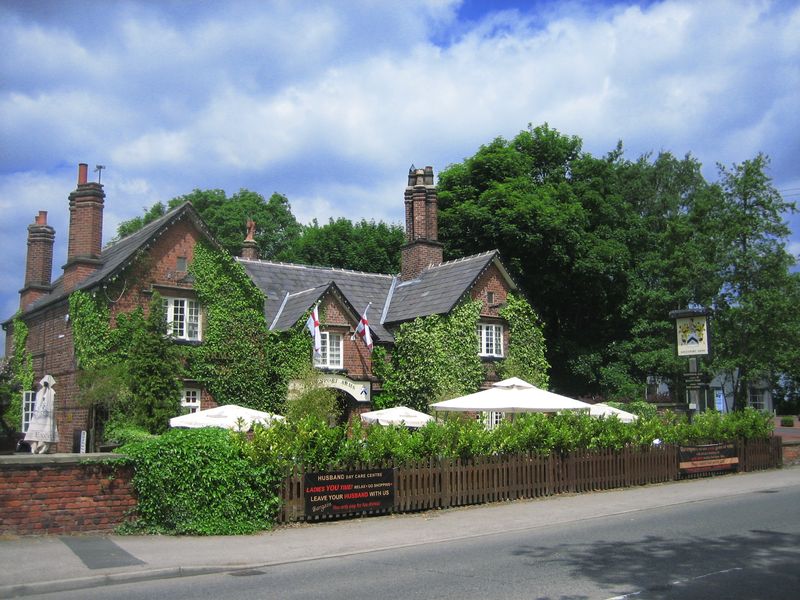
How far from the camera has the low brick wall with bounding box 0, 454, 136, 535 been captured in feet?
42.4

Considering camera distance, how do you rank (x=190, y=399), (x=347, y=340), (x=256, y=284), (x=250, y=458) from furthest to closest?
(x=256, y=284) < (x=347, y=340) < (x=190, y=399) < (x=250, y=458)

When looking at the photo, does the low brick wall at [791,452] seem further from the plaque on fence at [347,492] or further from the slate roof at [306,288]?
the plaque on fence at [347,492]

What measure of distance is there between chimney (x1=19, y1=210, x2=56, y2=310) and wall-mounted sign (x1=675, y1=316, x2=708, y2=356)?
2436 centimetres

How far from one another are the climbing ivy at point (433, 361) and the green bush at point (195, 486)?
1646 centimetres

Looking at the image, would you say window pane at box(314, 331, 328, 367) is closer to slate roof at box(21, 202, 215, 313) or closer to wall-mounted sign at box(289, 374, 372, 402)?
wall-mounted sign at box(289, 374, 372, 402)

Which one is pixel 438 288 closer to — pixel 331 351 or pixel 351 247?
pixel 331 351

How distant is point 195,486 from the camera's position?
14.1m

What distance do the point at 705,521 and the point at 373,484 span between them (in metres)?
6.32

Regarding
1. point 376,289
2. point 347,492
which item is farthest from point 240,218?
point 347,492

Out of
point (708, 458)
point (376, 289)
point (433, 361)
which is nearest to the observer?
point (708, 458)

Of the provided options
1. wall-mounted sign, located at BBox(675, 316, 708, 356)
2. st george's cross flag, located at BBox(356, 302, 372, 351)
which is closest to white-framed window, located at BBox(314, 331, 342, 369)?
st george's cross flag, located at BBox(356, 302, 372, 351)

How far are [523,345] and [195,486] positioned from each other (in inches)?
858

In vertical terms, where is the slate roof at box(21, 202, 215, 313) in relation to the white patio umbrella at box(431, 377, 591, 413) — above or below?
above

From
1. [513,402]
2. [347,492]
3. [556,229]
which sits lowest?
[347,492]
